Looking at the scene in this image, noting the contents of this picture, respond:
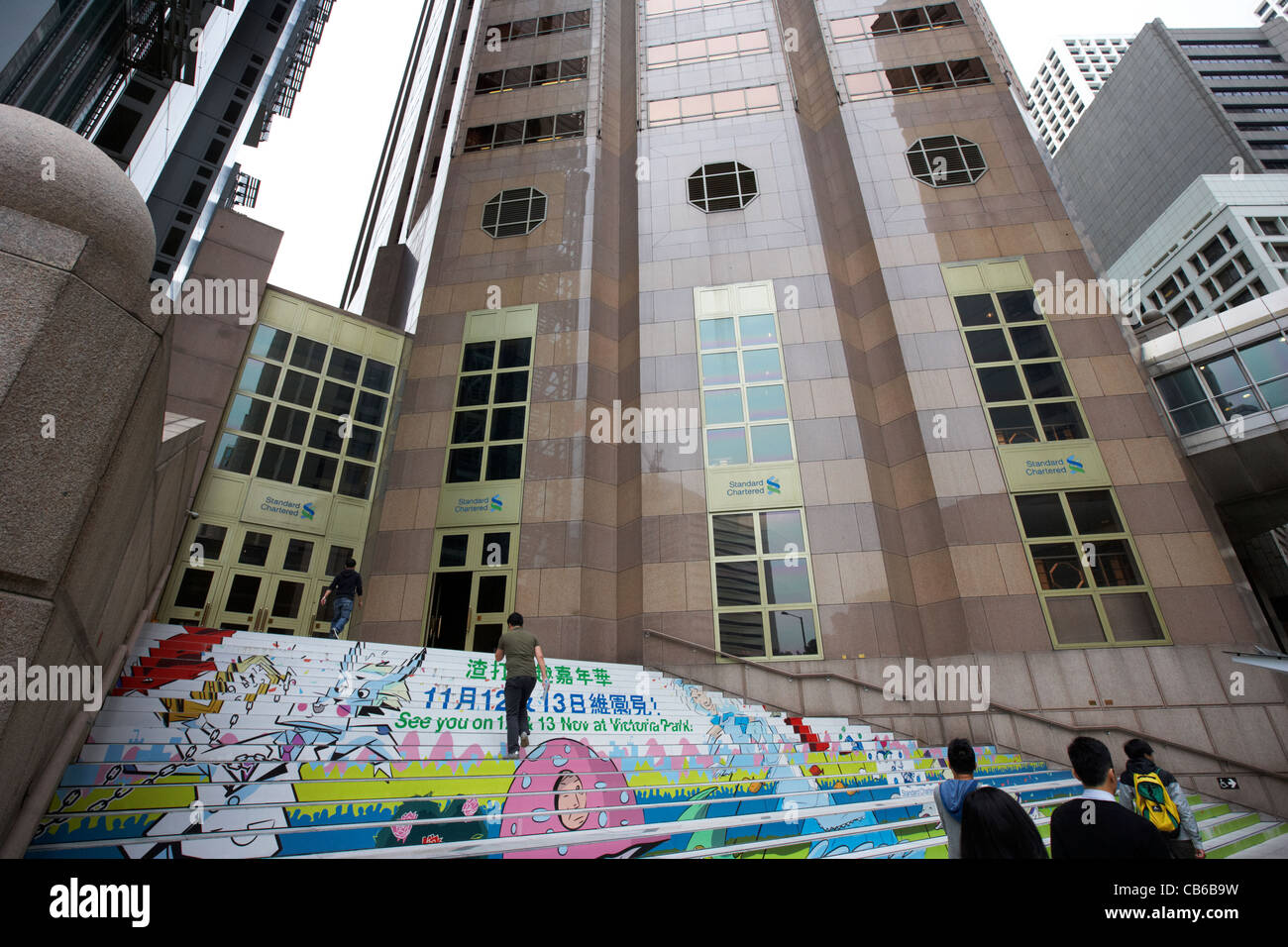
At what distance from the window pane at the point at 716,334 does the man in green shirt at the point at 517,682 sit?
14177mm

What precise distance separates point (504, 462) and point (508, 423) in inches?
55.4

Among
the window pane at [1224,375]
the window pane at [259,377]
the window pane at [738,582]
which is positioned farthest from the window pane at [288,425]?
the window pane at [1224,375]

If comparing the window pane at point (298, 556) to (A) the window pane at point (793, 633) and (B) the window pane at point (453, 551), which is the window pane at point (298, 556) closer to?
(B) the window pane at point (453, 551)

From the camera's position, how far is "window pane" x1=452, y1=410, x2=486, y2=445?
19.6m

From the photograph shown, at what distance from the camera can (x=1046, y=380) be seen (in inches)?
709

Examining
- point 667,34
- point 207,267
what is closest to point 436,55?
point 667,34

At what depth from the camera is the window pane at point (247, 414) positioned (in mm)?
17953

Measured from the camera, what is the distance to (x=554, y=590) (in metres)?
17.3

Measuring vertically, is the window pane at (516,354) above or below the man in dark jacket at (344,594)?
above

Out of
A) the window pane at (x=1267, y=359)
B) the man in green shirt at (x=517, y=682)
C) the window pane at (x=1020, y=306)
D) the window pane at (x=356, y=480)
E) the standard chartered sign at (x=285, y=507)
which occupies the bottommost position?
the man in green shirt at (x=517, y=682)

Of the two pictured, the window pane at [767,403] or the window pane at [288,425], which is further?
the window pane at [767,403]

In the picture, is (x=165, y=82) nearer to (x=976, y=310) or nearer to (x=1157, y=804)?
(x=976, y=310)
